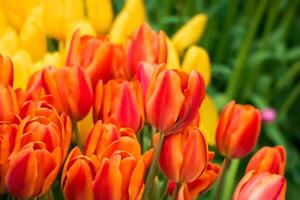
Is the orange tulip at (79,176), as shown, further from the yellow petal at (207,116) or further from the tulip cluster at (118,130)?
the yellow petal at (207,116)

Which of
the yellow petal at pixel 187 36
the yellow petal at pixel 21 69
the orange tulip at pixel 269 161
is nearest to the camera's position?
the orange tulip at pixel 269 161

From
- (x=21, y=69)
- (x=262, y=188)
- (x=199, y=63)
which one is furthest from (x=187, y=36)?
(x=262, y=188)

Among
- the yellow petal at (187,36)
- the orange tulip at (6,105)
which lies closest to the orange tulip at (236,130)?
the orange tulip at (6,105)

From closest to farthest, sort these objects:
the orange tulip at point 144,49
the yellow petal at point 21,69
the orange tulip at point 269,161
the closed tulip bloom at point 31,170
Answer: the closed tulip bloom at point 31,170, the orange tulip at point 269,161, the orange tulip at point 144,49, the yellow petal at point 21,69

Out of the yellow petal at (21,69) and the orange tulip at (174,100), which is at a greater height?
the orange tulip at (174,100)

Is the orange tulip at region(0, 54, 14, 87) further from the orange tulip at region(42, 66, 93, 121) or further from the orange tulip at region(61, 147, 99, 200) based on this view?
the orange tulip at region(61, 147, 99, 200)

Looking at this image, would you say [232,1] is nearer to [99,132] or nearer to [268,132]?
[268,132]

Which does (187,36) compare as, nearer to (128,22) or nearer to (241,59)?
(128,22)

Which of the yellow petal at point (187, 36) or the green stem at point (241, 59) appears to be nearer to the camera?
the yellow petal at point (187, 36)

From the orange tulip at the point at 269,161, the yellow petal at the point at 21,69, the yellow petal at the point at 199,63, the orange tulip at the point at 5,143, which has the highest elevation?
the orange tulip at the point at 5,143
